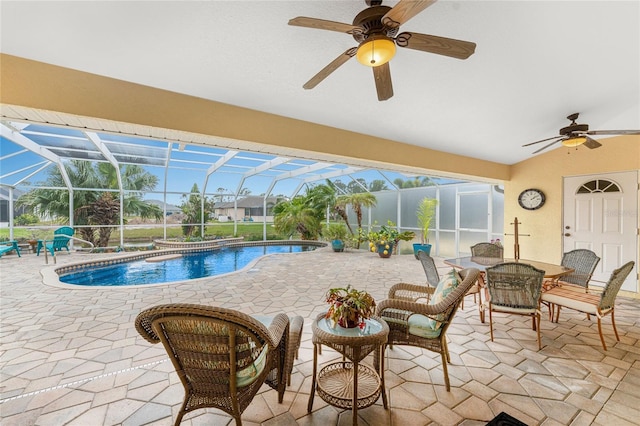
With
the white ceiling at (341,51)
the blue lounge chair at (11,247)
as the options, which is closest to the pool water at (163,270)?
the blue lounge chair at (11,247)

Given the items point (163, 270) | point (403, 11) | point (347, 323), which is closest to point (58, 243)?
point (163, 270)

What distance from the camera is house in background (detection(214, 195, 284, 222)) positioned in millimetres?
12703

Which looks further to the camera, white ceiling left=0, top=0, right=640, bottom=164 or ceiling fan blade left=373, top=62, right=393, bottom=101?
white ceiling left=0, top=0, right=640, bottom=164

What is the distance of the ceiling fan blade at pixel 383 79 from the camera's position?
6.91 feet

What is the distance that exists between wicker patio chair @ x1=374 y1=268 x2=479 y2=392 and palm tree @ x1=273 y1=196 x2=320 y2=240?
871cm

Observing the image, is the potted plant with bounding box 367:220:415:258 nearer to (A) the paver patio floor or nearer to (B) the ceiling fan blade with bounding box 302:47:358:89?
(A) the paver patio floor

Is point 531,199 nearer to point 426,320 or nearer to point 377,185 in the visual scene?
point 377,185

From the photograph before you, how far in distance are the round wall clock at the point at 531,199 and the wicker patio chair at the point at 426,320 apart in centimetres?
538

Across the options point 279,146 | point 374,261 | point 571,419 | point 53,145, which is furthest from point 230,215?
point 571,419

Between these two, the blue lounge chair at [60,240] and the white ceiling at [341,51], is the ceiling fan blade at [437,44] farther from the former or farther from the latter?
the blue lounge chair at [60,240]

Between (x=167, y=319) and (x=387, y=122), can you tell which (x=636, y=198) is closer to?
(x=387, y=122)

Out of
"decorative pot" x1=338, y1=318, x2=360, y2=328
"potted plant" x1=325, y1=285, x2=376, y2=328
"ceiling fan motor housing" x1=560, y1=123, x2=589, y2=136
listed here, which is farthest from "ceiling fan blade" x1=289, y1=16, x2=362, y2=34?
"ceiling fan motor housing" x1=560, y1=123, x2=589, y2=136

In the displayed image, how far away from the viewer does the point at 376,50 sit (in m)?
1.90

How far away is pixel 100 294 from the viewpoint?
4750 millimetres
